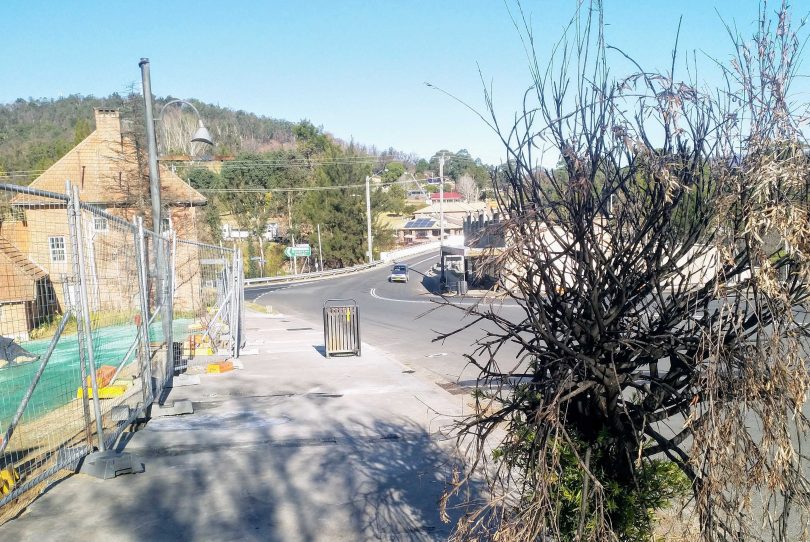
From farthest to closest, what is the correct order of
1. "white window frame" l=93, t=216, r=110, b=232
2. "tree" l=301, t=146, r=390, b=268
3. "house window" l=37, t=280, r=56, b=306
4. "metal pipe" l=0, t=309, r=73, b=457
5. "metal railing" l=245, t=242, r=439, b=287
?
"tree" l=301, t=146, r=390, b=268
"metal railing" l=245, t=242, r=439, b=287
"white window frame" l=93, t=216, r=110, b=232
"house window" l=37, t=280, r=56, b=306
"metal pipe" l=0, t=309, r=73, b=457

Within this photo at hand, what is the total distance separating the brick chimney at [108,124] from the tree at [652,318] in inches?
1274

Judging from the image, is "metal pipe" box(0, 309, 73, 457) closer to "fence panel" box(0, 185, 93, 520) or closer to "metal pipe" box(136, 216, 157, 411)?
"fence panel" box(0, 185, 93, 520)

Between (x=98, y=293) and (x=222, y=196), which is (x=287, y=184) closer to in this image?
(x=222, y=196)

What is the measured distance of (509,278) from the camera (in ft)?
10.4

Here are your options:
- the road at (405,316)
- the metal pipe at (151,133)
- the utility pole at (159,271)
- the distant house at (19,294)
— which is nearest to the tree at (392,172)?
the road at (405,316)

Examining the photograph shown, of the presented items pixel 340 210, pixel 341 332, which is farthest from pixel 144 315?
pixel 340 210

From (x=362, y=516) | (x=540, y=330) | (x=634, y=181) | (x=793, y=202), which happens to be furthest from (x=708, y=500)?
(x=362, y=516)

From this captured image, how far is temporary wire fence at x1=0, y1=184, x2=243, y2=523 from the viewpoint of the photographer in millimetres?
5238

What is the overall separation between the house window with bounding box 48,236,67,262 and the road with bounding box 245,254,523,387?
3.10 meters

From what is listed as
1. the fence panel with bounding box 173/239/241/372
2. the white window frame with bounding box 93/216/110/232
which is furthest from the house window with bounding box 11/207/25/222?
the fence panel with bounding box 173/239/241/372

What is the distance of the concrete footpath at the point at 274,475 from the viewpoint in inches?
205

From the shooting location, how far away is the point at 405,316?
26.4 m

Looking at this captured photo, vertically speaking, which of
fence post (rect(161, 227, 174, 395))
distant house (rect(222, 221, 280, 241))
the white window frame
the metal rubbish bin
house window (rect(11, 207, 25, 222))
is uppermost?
house window (rect(11, 207, 25, 222))

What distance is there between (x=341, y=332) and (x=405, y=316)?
11812 millimetres
